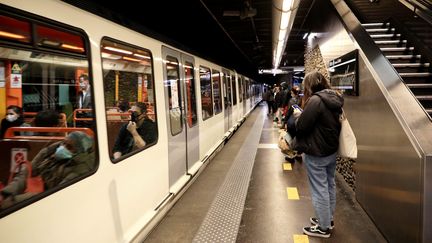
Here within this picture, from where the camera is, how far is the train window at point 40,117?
149cm

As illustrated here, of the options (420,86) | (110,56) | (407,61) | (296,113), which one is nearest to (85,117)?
(110,56)

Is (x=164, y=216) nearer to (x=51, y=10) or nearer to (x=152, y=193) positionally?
(x=152, y=193)

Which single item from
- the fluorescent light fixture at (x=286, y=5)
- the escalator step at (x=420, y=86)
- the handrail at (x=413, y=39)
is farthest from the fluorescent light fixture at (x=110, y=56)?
the handrail at (x=413, y=39)

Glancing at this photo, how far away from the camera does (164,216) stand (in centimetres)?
346

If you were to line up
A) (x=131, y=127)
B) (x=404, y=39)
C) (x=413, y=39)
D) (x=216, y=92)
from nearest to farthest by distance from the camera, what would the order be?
(x=131, y=127) < (x=413, y=39) < (x=404, y=39) < (x=216, y=92)

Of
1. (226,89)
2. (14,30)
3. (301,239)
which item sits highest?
(14,30)

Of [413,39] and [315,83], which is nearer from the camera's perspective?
[315,83]

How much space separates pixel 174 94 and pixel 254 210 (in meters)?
1.70

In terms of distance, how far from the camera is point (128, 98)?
275 centimetres

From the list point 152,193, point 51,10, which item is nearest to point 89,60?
point 51,10

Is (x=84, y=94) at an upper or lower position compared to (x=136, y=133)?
upper

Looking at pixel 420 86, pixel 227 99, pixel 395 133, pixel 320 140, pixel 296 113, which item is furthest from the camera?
pixel 227 99

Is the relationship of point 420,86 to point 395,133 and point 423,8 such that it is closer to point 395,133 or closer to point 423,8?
point 423,8

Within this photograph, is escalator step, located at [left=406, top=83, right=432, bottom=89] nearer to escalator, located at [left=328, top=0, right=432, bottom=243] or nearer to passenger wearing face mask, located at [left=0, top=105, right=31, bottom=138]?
escalator, located at [left=328, top=0, right=432, bottom=243]
